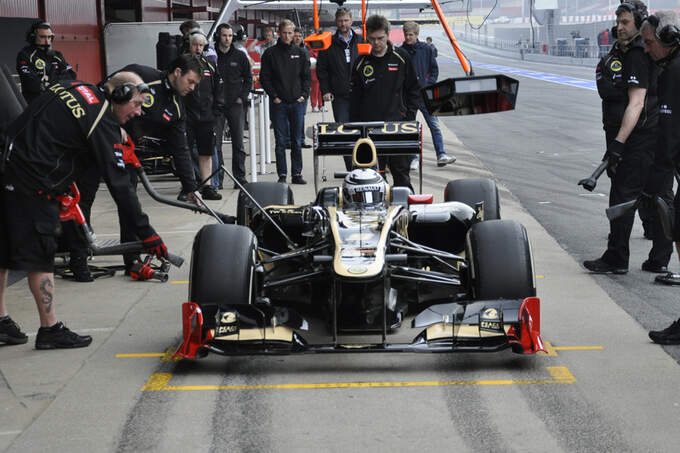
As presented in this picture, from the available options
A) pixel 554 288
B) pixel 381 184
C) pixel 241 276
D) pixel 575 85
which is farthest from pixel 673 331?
pixel 575 85

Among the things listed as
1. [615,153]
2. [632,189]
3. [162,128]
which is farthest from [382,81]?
[632,189]

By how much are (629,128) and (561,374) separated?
9.91ft

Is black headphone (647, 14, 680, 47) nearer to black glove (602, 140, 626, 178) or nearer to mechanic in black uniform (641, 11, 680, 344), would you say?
mechanic in black uniform (641, 11, 680, 344)

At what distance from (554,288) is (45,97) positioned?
4007 millimetres

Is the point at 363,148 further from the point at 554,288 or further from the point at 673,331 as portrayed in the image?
the point at 673,331

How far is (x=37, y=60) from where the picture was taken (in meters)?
11.3

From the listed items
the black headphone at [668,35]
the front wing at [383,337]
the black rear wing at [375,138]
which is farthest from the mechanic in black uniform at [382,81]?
the front wing at [383,337]

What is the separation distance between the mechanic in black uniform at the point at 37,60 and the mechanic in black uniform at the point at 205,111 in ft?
5.64

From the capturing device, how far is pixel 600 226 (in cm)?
988

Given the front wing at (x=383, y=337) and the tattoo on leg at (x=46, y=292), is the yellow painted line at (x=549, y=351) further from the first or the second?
the tattoo on leg at (x=46, y=292)

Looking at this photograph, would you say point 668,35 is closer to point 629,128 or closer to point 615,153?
point 629,128

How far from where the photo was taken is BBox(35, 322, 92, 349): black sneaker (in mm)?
5918

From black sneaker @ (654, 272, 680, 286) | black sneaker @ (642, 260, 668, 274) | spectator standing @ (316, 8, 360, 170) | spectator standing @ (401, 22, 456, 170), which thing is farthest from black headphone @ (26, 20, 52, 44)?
black sneaker @ (654, 272, 680, 286)

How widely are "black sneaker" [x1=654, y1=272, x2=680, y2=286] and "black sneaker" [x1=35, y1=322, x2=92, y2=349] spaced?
14.5ft
